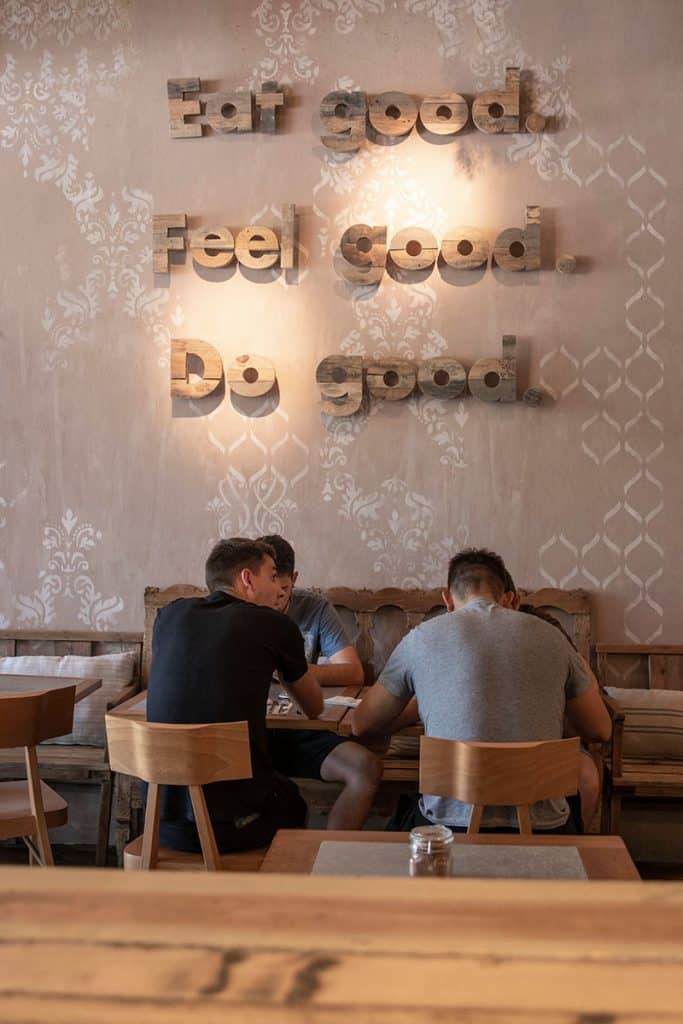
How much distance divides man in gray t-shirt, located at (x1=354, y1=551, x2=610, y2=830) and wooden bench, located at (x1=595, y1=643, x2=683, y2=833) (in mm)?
993

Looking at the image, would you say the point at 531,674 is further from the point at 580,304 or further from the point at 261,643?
the point at 580,304

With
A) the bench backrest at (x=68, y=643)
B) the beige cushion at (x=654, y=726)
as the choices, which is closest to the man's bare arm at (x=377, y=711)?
the beige cushion at (x=654, y=726)

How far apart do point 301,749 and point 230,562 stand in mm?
852

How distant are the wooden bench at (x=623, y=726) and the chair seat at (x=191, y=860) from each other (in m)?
1.53

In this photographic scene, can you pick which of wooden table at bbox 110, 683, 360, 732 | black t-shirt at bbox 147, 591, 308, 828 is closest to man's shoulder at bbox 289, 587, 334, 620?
wooden table at bbox 110, 683, 360, 732

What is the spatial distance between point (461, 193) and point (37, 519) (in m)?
2.35

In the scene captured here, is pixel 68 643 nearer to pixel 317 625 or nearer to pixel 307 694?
pixel 317 625

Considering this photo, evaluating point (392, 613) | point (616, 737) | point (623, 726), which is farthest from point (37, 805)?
point (623, 726)

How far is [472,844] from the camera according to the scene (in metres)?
2.16

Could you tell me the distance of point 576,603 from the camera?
4.44 meters

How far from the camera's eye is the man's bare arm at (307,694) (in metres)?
3.19

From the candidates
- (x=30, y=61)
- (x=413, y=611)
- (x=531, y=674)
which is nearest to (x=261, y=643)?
(x=531, y=674)

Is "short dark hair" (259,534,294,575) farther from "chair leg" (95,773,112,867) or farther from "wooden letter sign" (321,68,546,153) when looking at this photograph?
"wooden letter sign" (321,68,546,153)

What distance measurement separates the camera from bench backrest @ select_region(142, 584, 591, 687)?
444cm
